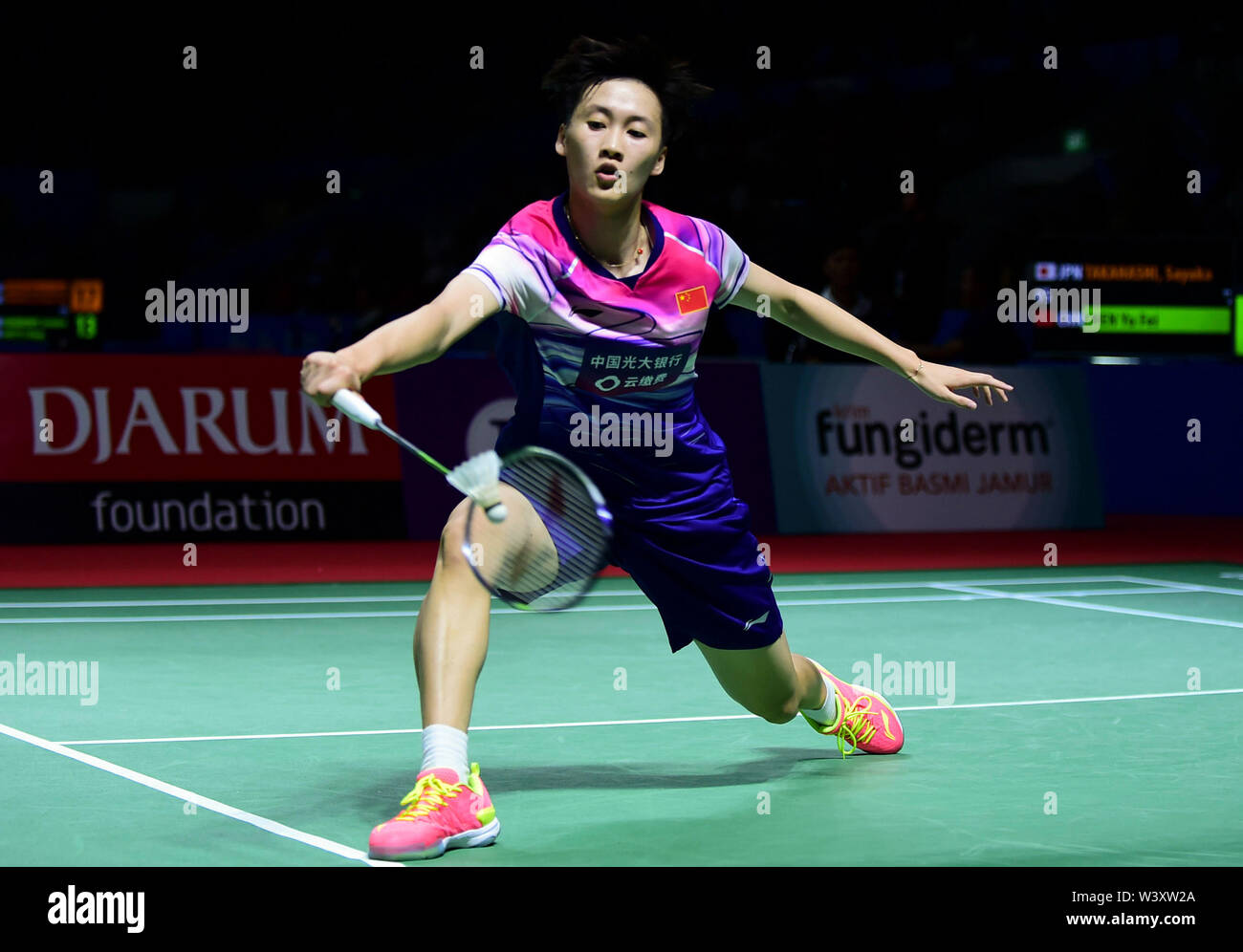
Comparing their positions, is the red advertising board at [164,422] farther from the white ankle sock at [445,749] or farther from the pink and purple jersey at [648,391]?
the white ankle sock at [445,749]

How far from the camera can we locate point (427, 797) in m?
3.86

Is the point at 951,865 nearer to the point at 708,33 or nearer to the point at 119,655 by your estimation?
the point at 119,655

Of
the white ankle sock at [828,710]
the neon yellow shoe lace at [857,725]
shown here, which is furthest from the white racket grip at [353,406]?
the neon yellow shoe lace at [857,725]

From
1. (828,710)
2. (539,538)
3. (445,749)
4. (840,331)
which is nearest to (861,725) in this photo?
(828,710)

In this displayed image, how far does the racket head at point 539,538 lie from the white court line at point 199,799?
2.21 ft

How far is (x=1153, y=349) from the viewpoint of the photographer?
13562 millimetres

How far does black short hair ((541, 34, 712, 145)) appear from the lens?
168 inches

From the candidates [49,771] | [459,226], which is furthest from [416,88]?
[49,771]

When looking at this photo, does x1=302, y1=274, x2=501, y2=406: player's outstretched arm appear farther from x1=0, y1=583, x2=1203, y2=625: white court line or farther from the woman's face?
x1=0, y1=583, x2=1203, y2=625: white court line

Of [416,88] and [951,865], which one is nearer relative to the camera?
[951,865]

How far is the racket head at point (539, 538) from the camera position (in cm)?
395

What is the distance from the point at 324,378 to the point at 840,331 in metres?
1.81

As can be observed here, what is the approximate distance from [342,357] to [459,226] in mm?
17846

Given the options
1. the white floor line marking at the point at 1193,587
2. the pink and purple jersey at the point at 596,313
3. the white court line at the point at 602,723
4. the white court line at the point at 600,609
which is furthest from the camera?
the white floor line marking at the point at 1193,587
